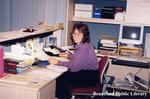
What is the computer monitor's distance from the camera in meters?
4.17

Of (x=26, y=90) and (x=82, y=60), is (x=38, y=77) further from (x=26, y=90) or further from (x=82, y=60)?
(x=82, y=60)

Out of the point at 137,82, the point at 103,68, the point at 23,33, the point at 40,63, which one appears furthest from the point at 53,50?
the point at 137,82

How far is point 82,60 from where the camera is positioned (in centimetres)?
307

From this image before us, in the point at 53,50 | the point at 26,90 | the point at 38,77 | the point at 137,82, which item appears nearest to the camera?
the point at 26,90

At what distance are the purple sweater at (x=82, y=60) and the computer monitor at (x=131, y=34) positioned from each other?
1.22m

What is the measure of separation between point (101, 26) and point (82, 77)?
5.32ft

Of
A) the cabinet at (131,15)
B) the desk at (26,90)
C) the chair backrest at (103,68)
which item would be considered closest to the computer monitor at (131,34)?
the cabinet at (131,15)

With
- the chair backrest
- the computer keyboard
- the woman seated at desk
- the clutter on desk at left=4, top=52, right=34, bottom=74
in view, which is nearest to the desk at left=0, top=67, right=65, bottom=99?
the clutter on desk at left=4, top=52, right=34, bottom=74

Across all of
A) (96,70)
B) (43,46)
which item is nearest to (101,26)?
(43,46)

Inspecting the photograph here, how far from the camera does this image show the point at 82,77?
3123 mm

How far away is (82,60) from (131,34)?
142cm

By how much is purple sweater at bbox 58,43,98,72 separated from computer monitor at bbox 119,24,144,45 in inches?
47.9

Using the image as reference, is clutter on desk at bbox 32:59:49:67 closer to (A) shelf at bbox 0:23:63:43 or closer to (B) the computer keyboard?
(A) shelf at bbox 0:23:63:43

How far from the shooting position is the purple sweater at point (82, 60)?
306 cm
